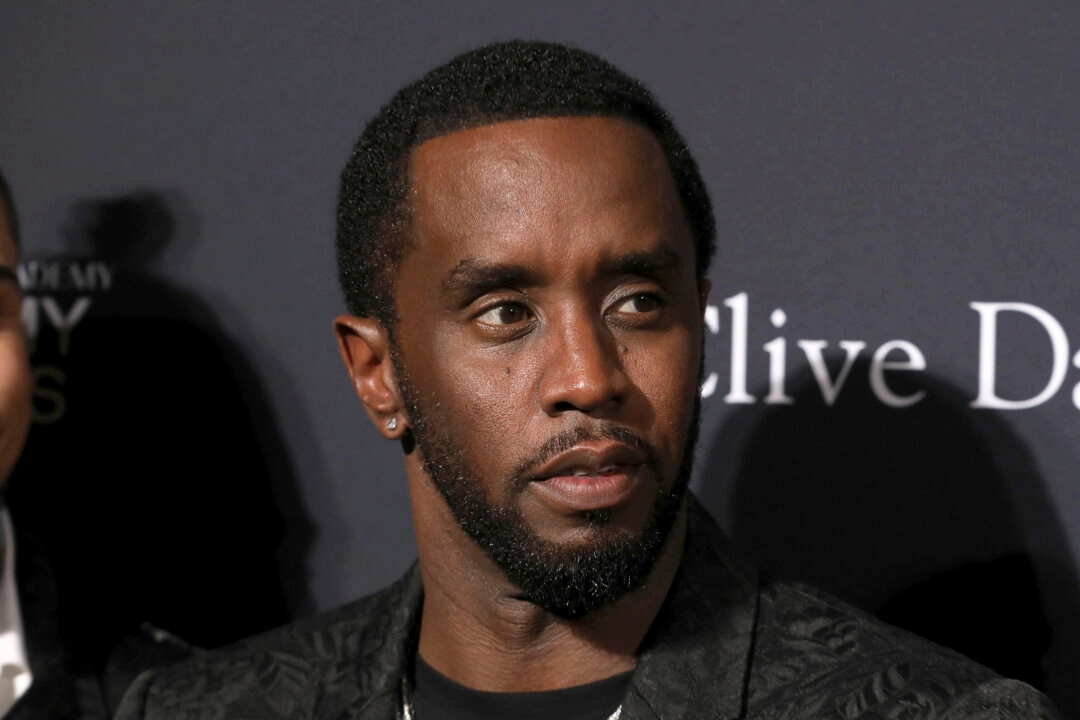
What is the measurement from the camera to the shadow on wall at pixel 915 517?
5.37 ft

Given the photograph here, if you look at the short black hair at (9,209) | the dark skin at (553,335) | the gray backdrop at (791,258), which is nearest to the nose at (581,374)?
the dark skin at (553,335)

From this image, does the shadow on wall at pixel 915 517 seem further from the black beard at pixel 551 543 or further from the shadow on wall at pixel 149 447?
the shadow on wall at pixel 149 447

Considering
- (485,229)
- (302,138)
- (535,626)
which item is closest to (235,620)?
(302,138)

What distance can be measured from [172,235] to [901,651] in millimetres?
1243

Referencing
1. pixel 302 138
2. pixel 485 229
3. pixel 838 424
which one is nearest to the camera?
pixel 485 229

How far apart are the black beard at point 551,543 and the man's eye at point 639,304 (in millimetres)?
110

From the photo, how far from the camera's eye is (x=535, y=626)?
52.6 inches

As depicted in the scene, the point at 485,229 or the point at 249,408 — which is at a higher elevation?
the point at 485,229

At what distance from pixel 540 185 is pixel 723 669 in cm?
48

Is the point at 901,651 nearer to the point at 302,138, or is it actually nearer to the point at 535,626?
the point at 535,626

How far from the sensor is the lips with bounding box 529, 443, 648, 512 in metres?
1.21

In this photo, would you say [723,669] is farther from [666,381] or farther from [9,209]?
[9,209]

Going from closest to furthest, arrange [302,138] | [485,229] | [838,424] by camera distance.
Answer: [485,229] → [838,424] → [302,138]

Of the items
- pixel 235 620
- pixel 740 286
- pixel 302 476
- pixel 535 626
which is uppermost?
pixel 740 286
